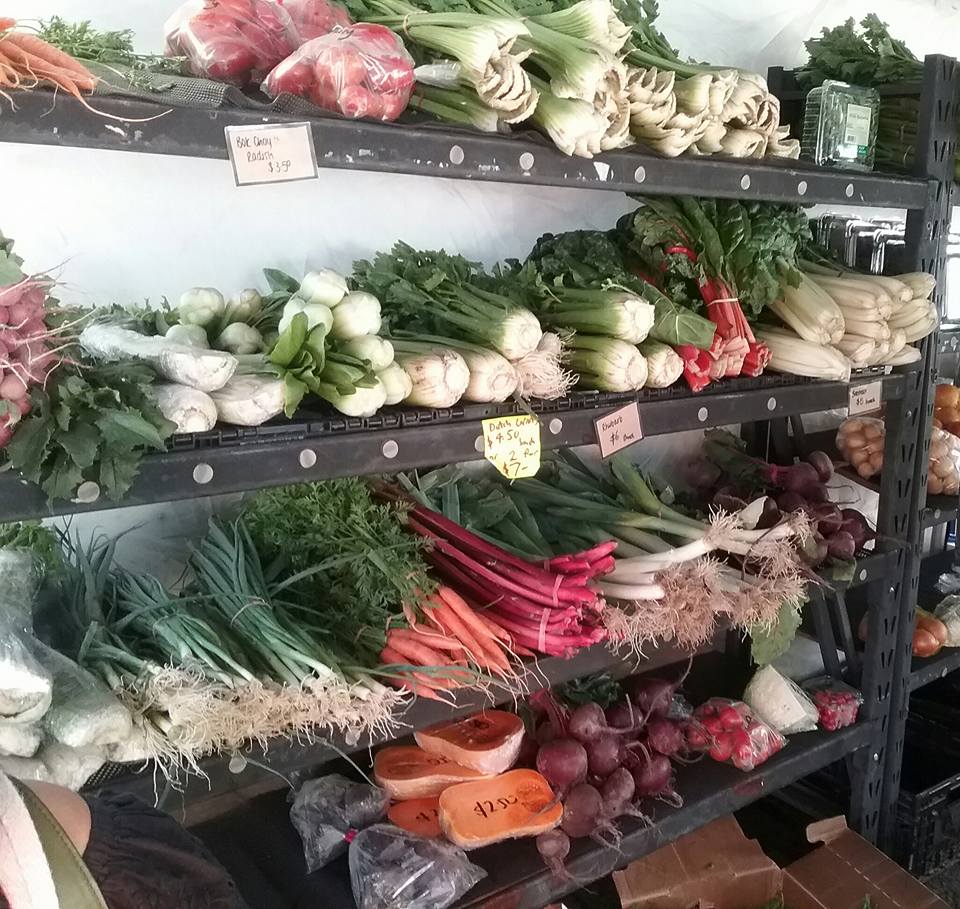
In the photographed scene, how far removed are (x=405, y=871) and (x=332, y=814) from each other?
23cm

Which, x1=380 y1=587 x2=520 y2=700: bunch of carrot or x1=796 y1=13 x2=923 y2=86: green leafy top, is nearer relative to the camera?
x1=380 y1=587 x2=520 y2=700: bunch of carrot

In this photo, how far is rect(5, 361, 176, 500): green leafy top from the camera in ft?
3.52

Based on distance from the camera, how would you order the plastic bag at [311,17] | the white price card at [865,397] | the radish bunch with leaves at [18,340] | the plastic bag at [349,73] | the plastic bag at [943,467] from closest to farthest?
the radish bunch with leaves at [18,340]
the plastic bag at [349,73]
the plastic bag at [311,17]
the white price card at [865,397]
the plastic bag at [943,467]

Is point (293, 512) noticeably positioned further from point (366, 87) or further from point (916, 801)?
point (916, 801)

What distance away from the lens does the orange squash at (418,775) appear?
1.85 metres

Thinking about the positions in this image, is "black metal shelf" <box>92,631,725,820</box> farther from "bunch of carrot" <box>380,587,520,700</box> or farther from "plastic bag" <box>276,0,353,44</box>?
"plastic bag" <box>276,0,353,44</box>

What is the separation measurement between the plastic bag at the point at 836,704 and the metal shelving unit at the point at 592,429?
3 cm

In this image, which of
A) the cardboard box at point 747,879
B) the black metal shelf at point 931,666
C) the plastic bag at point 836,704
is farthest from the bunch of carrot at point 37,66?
the black metal shelf at point 931,666

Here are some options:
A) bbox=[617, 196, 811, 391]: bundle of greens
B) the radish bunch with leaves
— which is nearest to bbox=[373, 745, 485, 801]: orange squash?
bbox=[617, 196, 811, 391]: bundle of greens

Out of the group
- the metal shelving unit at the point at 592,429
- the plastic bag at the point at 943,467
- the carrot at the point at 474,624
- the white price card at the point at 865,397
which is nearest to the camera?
the metal shelving unit at the point at 592,429

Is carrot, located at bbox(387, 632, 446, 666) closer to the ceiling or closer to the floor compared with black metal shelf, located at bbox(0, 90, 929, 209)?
closer to the floor

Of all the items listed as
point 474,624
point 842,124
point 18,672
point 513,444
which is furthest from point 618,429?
point 18,672

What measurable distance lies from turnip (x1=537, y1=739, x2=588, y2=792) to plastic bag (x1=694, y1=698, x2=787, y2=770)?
45cm

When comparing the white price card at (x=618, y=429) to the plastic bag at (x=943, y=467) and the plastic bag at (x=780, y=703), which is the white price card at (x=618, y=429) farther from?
the plastic bag at (x=943, y=467)
